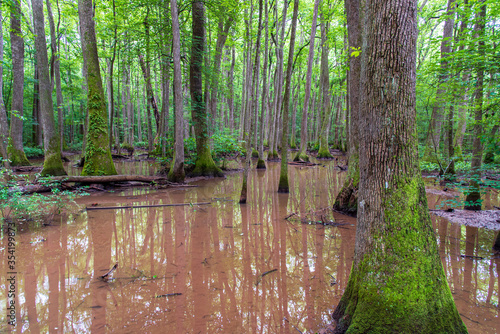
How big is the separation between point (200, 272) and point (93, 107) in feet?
26.3

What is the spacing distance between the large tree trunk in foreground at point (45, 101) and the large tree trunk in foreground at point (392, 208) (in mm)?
10808

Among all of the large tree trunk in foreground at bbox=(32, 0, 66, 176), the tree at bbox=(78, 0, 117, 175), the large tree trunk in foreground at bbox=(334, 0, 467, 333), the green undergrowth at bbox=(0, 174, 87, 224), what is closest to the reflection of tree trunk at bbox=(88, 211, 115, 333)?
the green undergrowth at bbox=(0, 174, 87, 224)

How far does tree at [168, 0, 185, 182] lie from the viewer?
8820 millimetres

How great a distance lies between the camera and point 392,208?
85.7 inches

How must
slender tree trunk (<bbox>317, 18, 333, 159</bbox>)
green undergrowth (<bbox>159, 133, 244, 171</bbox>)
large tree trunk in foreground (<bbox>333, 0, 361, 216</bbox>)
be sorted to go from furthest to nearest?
slender tree trunk (<bbox>317, 18, 333, 159</bbox>), green undergrowth (<bbox>159, 133, 244, 171</bbox>), large tree trunk in foreground (<bbox>333, 0, 361, 216</bbox>)

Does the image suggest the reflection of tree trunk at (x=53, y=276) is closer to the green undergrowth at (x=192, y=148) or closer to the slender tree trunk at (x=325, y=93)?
the green undergrowth at (x=192, y=148)

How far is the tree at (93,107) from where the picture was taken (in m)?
8.60

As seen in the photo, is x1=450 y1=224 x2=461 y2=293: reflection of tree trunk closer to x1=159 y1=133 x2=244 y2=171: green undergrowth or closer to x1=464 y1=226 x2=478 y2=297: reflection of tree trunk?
x1=464 y1=226 x2=478 y2=297: reflection of tree trunk

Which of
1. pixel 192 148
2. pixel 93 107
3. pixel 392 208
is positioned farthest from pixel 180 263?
pixel 192 148

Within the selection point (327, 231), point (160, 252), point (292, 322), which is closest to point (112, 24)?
point (160, 252)

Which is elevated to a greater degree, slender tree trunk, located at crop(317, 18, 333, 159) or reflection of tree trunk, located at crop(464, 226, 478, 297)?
slender tree trunk, located at crop(317, 18, 333, 159)

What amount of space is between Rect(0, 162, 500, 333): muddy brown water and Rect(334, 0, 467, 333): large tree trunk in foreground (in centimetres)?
76

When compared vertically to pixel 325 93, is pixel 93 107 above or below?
below

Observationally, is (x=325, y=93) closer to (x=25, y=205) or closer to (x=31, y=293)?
(x=25, y=205)
